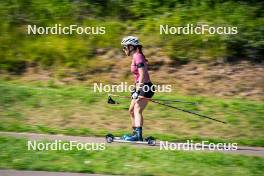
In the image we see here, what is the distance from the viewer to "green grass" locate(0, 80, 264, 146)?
999cm

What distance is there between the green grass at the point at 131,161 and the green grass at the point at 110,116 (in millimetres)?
1390

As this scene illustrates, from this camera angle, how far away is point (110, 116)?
35.1 ft

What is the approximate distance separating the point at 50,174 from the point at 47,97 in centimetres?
414

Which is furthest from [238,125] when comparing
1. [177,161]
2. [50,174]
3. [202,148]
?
[50,174]

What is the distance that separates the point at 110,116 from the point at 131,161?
2.86 metres

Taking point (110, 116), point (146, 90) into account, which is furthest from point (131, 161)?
point (110, 116)

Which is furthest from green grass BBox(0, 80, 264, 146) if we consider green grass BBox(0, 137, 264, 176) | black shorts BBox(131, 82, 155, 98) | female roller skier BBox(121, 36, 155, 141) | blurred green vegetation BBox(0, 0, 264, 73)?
blurred green vegetation BBox(0, 0, 264, 73)

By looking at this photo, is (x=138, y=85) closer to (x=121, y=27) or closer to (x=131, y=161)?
(x=131, y=161)

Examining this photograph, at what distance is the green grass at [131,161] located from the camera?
7.59m

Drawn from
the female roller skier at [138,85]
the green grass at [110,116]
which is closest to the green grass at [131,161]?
the female roller skier at [138,85]

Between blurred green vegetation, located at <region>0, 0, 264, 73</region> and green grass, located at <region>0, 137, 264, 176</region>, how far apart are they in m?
4.95

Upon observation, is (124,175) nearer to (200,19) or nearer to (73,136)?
(73,136)

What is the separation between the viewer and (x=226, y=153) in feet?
28.4

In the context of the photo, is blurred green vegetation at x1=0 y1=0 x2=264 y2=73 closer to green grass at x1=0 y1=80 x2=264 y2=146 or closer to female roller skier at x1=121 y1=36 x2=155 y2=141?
green grass at x1=0 y1=80 x2=264 y2=146
